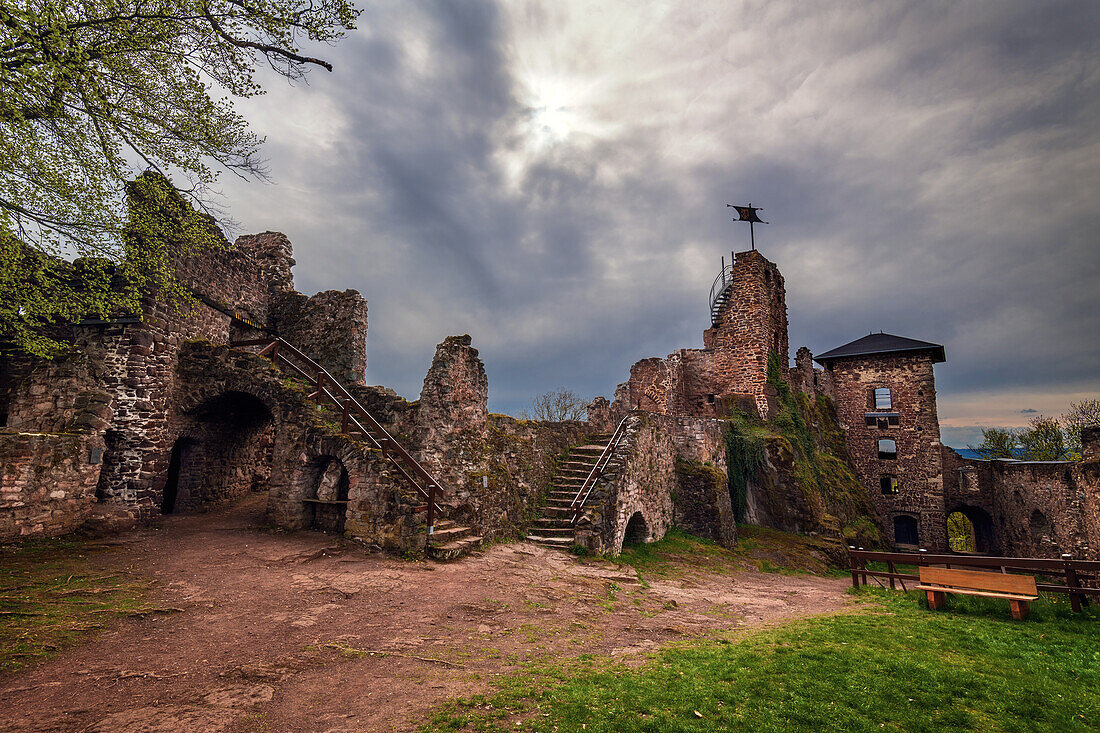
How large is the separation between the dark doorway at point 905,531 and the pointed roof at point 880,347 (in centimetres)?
981

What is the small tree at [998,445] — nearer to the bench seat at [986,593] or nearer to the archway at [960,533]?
the archway at [960,533]

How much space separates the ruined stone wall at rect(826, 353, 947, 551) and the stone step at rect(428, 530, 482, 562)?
86.9 feet

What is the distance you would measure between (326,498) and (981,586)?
1297 centimetres

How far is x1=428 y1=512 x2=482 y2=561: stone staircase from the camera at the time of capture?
9.38 m

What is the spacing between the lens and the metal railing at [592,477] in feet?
41.2

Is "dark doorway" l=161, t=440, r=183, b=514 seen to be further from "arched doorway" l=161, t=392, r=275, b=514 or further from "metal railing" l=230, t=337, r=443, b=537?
"metal railing" l=230, t=337, r=443, b=537

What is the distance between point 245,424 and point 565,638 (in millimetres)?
12363

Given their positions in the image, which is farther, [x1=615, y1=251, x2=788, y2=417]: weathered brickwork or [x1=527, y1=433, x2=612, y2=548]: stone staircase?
[x1=615, y1=251, x2=788, y2=417]: weathered brickwork

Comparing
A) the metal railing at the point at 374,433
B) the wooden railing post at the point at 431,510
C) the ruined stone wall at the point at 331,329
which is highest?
the ruined stone wall at the point at 331,329

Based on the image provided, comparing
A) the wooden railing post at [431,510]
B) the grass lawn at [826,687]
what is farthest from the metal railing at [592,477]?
the grass lawn at [826,687]

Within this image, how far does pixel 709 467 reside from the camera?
17672mm

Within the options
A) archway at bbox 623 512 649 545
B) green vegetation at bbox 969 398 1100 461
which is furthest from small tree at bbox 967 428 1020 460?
archway at bbox 623 512 649 545

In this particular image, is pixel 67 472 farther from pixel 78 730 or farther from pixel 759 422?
pixel 759 422

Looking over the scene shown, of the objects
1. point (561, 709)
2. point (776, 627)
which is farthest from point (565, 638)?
point (776, 627)
